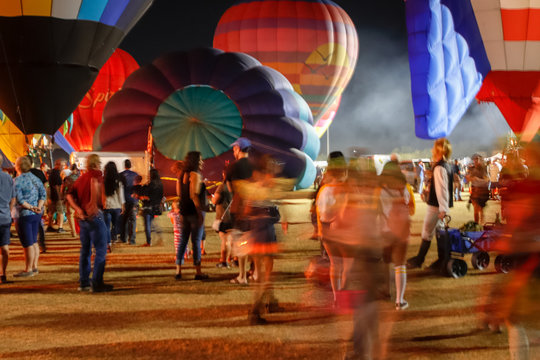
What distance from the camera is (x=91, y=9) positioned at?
1467cm

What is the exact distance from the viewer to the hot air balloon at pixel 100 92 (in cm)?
2894

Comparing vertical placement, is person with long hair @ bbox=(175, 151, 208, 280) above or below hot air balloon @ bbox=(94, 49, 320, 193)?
below

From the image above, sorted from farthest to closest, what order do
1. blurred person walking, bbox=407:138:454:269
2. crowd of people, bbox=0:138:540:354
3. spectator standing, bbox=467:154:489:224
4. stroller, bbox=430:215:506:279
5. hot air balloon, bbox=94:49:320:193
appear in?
hot air balloon, bbox=94:49:320:193, spectator standing, bbox=467:154:489:224, stroller, bbox=430:215:506:279, blurred person walking, bbox=407:138:454:269, crowd of people, bbox=0:138:540:354

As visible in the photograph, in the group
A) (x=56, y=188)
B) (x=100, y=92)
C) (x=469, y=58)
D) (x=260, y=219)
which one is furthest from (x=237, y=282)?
(x=100, y=92)

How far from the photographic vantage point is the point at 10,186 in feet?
23.3

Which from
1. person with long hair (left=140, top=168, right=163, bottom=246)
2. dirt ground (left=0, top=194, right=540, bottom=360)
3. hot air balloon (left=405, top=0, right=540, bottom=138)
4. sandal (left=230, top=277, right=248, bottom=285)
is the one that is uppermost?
hot air balloon (left=405, top=0, right=540, bottom=138)

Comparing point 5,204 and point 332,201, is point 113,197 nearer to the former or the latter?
point 5,204

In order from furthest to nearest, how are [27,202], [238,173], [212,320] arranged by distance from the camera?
[27,202] < [238,173] < [212,320]

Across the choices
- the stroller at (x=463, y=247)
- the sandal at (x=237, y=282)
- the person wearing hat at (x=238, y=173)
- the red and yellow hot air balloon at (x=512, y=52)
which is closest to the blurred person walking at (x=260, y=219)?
the person wearing hat at (x=238, y=173)

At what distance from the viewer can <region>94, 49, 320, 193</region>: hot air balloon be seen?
17453 mm

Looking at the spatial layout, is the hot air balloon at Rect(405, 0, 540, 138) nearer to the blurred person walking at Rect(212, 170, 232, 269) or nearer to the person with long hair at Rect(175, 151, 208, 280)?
the blurred person walking at Rect(212, 170, 232, 269)

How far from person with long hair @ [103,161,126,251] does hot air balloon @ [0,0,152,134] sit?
17.5 ft

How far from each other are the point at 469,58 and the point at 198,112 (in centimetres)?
793

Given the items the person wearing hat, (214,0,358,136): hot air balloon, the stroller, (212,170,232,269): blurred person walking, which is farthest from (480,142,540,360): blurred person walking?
(214,0,358,136): hot air balloon
